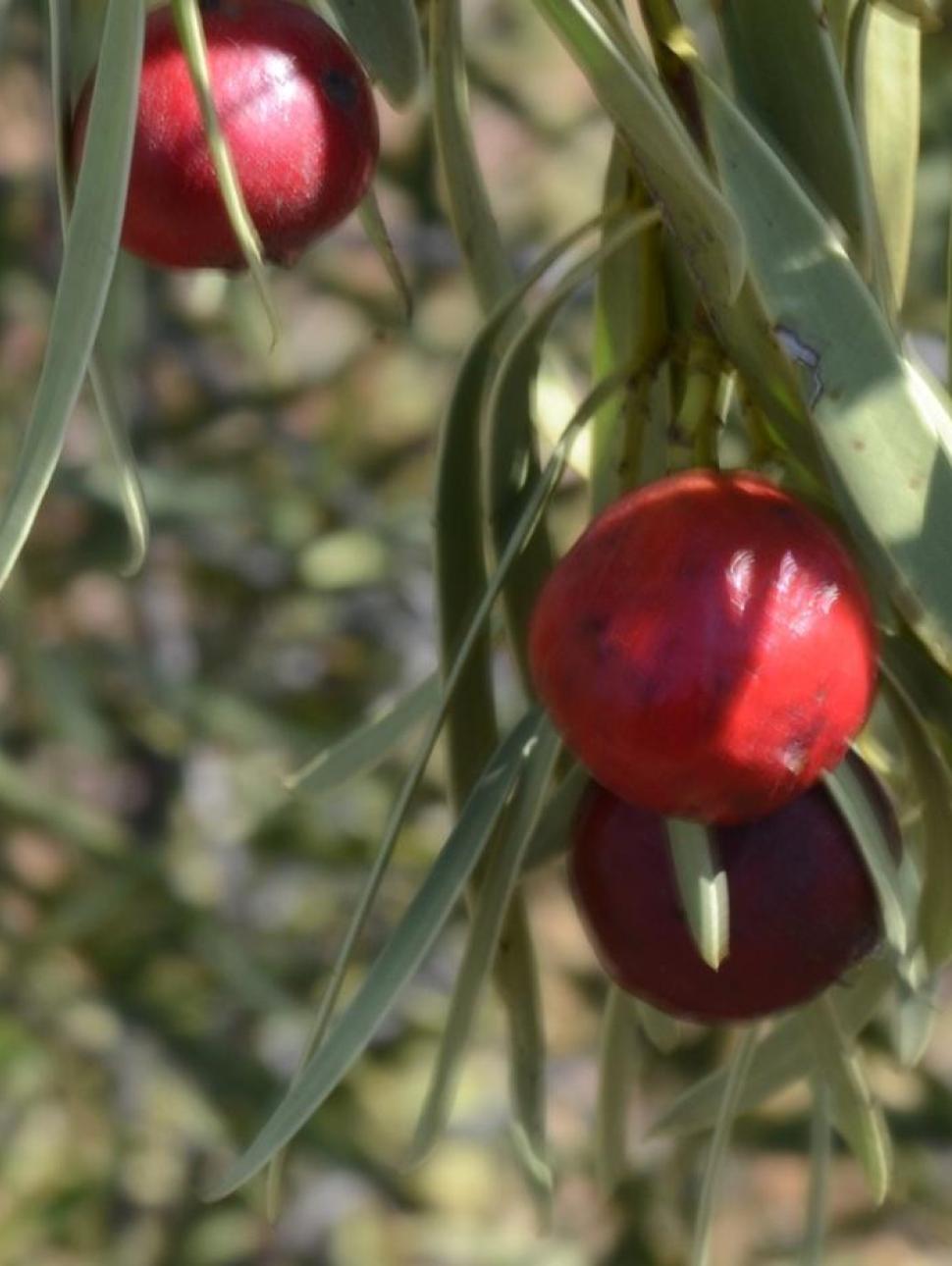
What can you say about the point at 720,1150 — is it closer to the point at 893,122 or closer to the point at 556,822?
the point at 556,822

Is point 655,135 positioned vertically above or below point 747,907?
above

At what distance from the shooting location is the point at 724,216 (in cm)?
50

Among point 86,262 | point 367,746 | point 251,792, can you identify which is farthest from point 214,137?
point 251,792

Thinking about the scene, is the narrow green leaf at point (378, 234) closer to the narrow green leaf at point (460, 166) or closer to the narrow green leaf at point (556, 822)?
the narrow green leaf at point (460, 166)

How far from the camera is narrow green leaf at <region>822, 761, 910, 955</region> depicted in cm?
61

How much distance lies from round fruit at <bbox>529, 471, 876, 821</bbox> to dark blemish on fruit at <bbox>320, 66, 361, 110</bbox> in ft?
0.43

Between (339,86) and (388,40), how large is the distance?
21 mm

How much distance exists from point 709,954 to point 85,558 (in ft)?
3.99

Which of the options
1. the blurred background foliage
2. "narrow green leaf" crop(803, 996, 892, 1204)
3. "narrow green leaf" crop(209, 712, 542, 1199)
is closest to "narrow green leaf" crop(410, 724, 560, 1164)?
"narrow green leaf" crop(209, 712, 542, 1199)

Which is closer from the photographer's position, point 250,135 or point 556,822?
point 250,135

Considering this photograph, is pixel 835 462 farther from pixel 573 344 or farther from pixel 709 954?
pixel 573 344

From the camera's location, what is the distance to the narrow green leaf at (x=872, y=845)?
61 cm

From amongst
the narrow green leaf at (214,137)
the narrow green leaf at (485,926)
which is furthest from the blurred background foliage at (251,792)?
the narrow green leaf at (214,137)

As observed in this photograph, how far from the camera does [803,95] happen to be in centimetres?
56
